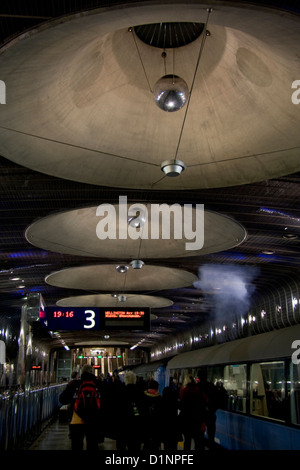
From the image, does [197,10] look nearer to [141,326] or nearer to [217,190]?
[217,190]

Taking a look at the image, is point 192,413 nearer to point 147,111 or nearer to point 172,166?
point 172,166

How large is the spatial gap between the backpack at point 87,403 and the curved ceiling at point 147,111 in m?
3.98

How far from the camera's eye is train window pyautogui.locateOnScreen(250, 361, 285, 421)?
11.6m

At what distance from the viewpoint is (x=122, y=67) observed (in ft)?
27.5

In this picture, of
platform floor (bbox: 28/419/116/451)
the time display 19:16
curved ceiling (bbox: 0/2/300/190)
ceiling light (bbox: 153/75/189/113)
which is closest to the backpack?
curved ceiling (bbox: 0/2/300/190)

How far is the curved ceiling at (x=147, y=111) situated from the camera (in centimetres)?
754

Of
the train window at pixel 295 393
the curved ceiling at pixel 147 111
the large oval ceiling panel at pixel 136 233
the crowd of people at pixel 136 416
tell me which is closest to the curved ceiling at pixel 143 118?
the curved ceiling at pixel 147 111

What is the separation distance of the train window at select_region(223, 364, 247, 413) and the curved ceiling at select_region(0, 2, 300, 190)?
8.03 metres

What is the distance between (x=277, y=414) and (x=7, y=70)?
989 cm

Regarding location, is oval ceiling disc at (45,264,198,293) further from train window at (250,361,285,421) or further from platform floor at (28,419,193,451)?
train window at (250,361,285,421)

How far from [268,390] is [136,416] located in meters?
6.75

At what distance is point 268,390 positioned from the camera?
12734 mm

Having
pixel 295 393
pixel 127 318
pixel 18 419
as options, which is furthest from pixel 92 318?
pixel 295 393
